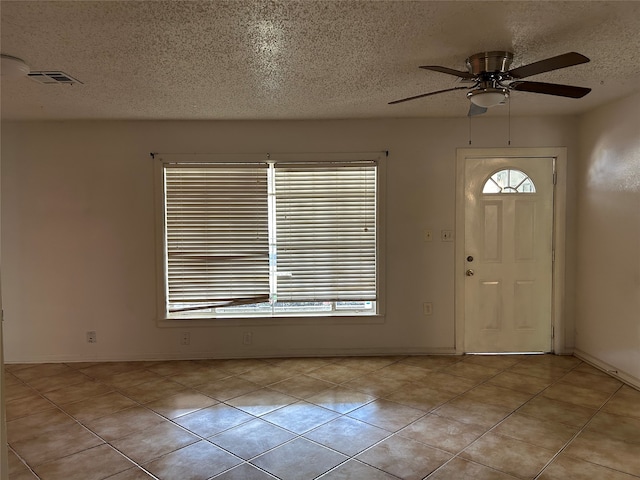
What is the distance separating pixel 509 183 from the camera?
458 centimetres

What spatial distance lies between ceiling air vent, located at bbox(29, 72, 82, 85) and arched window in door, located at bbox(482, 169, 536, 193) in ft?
12.1

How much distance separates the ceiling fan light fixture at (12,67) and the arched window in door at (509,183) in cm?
389

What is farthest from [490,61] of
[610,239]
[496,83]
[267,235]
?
[267,235]

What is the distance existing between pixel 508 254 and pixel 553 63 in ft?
8.64

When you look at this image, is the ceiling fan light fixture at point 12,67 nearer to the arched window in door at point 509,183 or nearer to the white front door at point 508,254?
the white front door at point 508,254

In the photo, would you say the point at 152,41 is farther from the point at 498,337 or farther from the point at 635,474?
the point at 498,337

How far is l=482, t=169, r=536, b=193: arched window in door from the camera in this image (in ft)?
15.0

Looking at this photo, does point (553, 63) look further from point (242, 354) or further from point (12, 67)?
point (242, 354)

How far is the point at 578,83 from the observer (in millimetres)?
3381

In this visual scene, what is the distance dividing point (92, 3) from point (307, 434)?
266 centimetres

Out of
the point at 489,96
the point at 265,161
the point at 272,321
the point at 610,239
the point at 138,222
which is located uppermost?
the point at 489,96

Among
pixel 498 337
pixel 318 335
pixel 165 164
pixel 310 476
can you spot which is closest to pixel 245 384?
pixel 318 335

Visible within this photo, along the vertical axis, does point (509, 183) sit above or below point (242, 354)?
above

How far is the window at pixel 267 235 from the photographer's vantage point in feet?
14.9
